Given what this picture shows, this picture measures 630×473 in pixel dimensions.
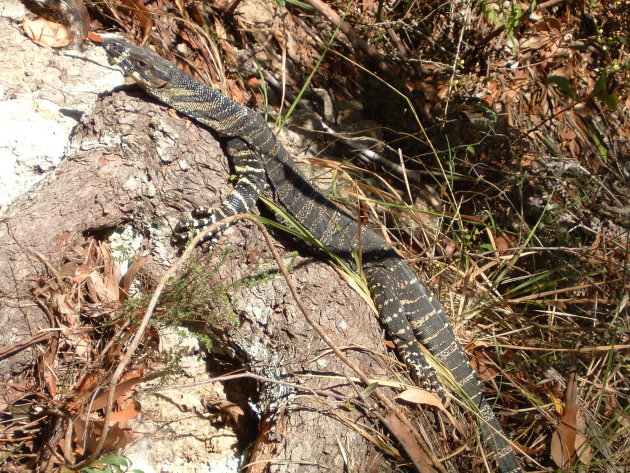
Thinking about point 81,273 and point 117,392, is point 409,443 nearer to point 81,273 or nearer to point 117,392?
point 117,392

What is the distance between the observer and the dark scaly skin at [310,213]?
355 centimetres

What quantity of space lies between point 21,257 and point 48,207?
33cm

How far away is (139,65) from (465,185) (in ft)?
11.1

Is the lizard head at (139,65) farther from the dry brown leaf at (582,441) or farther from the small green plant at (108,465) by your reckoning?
the dry brown leaf at (582,441)

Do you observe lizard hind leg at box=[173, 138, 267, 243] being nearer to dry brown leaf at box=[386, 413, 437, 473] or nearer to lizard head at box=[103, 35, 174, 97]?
lizard head at box=[103, 35, 174, 97]

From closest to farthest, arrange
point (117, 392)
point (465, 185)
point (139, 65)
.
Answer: point (117, 392), point (139, 65), point (465, 185)

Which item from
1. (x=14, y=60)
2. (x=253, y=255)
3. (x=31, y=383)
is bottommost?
(x=31, y=383)

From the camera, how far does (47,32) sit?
3.57 m

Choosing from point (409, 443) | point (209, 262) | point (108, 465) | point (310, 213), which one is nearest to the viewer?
point (108, 465)

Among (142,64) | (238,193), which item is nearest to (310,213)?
(238,193)

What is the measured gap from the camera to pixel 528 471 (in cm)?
361

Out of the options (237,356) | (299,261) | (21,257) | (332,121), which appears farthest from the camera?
(332,121)

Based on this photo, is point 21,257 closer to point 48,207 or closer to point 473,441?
point 48,207

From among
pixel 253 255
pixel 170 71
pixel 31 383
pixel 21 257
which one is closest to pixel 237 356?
pixel 253 255
